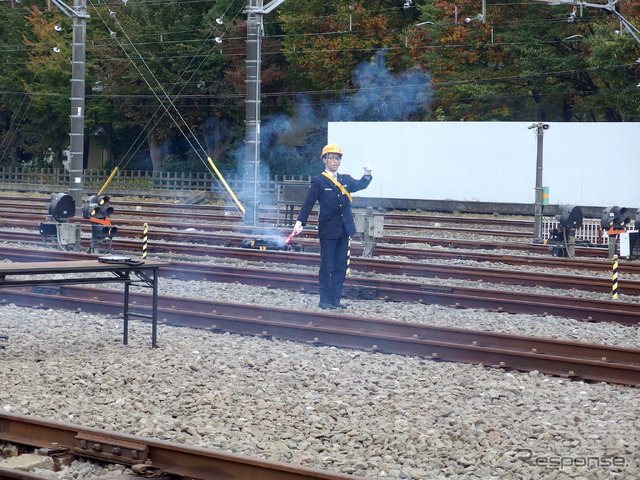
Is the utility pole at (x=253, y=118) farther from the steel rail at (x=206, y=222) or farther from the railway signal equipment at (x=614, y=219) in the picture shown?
the railway signal equipment at (x=614, y=219)

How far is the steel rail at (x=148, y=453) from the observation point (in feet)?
18.3

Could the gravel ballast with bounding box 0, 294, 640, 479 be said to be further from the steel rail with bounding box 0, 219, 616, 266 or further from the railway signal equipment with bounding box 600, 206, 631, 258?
the railway signal equipment with bounding box 600, 206, 631, 258

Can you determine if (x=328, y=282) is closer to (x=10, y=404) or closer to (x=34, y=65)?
(x=10, y=404)

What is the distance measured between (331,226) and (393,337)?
2.59 metres

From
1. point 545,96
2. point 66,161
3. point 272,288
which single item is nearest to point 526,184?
point 545,96

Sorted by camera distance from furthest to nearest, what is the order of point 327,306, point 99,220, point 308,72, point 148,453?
1. point 308,72
2. point 99,220
3. point 327,306
4. point 148,453

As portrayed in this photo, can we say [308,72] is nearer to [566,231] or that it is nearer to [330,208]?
[566,231]

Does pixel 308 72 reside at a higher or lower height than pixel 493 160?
higher

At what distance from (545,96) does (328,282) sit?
3152cm

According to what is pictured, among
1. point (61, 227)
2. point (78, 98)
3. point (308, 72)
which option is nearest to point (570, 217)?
point (61, 227)

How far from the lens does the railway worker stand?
1201cm

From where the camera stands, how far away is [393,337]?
32.2 feet

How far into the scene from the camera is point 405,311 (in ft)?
40.4

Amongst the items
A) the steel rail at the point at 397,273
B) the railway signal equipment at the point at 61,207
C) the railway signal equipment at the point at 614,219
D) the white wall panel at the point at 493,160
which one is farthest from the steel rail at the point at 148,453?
the white wall panel at the point at 493,160
